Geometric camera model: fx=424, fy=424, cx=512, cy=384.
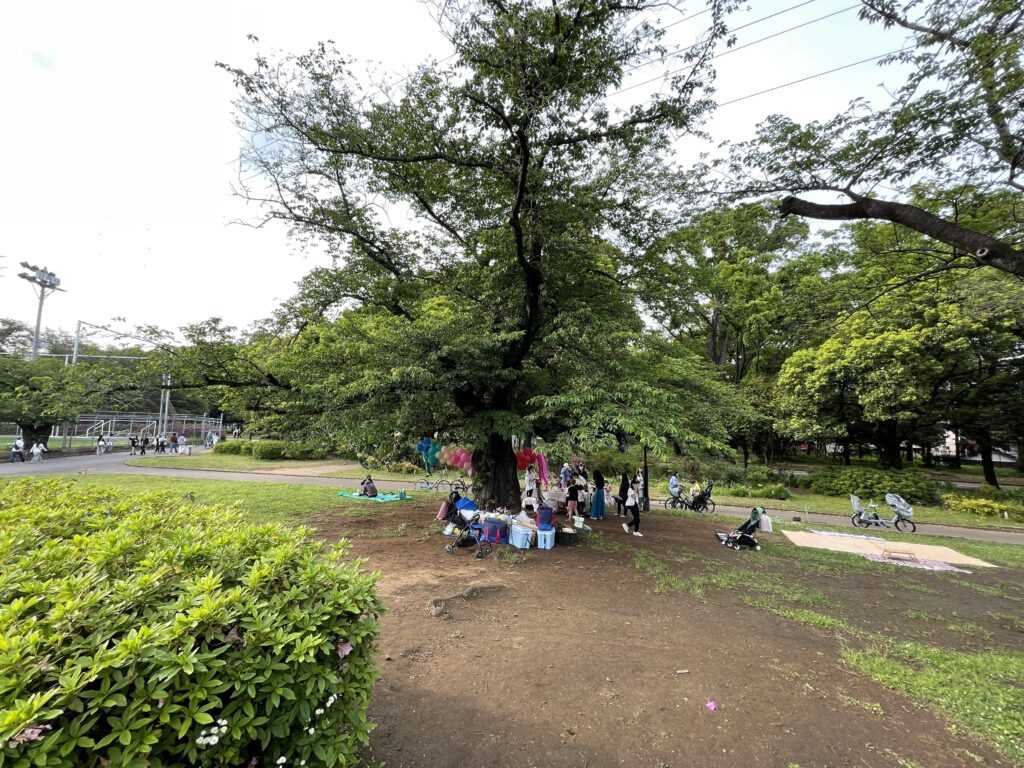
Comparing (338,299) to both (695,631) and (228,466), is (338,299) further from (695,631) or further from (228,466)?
(228,466)

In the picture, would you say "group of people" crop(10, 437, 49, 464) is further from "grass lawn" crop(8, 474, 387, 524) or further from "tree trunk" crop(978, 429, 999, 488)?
"tree trunk" crop(978, 429, 999, 488)

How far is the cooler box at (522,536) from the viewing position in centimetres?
794

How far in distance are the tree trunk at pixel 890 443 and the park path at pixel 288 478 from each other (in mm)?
8995

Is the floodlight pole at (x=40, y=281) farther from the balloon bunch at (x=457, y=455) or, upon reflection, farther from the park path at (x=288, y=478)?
the balloon bunch at (x=457, y=455)

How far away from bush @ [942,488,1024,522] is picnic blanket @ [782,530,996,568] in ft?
25.6

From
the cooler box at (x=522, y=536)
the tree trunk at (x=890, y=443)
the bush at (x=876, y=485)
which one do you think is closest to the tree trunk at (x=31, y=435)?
the cooler box at (x=522, y=536)


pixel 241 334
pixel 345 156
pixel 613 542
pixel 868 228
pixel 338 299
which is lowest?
pixel 613 542

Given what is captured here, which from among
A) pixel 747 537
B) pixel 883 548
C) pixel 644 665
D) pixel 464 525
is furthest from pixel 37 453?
pixel 883 548

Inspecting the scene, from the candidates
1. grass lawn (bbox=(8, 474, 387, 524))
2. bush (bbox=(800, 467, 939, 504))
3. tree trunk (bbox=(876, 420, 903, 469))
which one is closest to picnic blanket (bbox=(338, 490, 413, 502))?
grass lawn (bbox=(8, 474, 387, 524))

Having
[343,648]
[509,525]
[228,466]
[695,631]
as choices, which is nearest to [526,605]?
[695,631]

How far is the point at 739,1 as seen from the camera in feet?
17.9

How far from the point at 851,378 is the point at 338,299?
20.6m

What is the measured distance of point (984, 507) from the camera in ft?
47.1

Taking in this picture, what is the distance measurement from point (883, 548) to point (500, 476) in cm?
815
